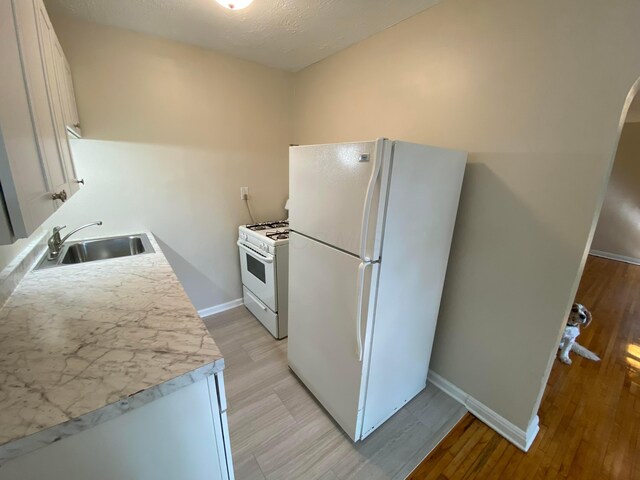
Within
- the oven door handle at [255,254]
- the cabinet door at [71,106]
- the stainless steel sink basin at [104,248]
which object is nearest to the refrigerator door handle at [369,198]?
the oven door handle at [255,254]

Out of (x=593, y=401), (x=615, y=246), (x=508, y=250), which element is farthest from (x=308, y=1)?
(x=615, y=246)

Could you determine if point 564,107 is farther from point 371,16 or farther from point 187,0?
point 187,0

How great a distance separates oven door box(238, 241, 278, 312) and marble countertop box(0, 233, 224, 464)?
99 cm

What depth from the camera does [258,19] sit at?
1768 millimetres

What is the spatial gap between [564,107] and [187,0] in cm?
215

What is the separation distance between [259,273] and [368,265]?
4.89 feet

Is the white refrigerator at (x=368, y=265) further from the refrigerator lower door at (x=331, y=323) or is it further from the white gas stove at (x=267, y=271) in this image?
the white gas stove at (x=267, y=271)

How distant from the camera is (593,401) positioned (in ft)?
5.83

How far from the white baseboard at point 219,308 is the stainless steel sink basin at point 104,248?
922 mm

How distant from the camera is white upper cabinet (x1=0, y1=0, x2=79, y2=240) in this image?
65 cm

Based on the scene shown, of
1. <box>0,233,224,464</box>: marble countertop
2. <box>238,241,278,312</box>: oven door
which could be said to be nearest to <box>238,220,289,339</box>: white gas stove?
<box>238,241,278,312</box>: oven door

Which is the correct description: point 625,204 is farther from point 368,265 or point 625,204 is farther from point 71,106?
point 71,106

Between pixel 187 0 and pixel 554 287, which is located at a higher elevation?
pixel 187 0

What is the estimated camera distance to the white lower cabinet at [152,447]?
23.8 inches
